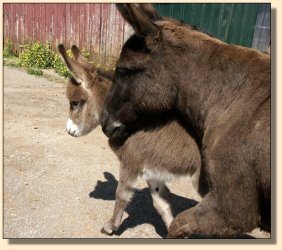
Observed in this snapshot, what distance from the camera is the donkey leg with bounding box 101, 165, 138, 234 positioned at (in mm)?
4203

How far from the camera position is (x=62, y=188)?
5242 mm

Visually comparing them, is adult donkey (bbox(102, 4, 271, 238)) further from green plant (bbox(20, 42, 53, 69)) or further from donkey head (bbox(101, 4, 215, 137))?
green plant (bbox(20, 42, 53, 69))

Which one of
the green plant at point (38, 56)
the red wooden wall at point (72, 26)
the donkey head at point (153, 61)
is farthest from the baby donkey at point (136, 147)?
the green plant at point (38, 56)

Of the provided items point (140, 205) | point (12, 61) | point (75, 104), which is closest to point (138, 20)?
point (75, 104)

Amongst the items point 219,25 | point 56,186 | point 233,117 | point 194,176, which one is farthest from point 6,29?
point 233,117

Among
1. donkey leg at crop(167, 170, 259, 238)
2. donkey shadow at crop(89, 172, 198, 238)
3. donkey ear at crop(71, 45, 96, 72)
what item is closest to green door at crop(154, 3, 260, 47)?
donkey ear at crop(71, 45, 96, 72)

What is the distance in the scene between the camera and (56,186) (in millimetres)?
5270

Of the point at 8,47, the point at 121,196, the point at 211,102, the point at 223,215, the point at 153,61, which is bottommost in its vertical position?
the point at 8,47

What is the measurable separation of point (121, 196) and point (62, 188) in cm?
124

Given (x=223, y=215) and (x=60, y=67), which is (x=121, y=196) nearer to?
(x=223, y=215)

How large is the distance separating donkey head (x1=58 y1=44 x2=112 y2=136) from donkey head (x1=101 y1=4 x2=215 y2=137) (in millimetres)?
1502

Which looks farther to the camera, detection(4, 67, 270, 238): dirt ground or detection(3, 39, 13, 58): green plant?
detection(3, 39, 13, 58): green plant

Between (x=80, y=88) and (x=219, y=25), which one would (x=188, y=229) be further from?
(x=219, y=25)

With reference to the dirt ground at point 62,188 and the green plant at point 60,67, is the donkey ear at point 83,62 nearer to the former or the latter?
the dirt ground at point 62,188
